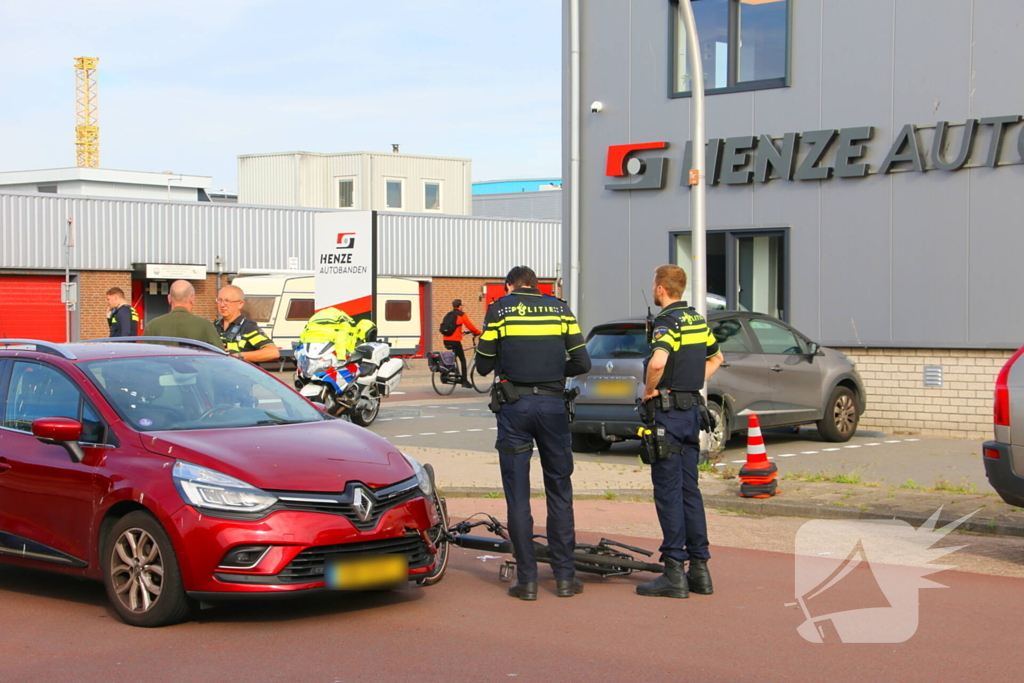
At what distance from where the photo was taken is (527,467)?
6.81 m

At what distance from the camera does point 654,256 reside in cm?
1747

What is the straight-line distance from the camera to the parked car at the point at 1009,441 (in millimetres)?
7562

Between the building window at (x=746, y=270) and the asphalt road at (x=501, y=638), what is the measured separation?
978 cm

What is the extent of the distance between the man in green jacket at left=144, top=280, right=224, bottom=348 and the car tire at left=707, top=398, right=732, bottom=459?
18.0 feet

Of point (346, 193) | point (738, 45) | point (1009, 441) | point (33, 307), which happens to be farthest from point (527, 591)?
point (346, 193)

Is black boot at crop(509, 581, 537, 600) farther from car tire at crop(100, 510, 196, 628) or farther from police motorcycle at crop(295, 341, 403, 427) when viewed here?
police motorcycle at crop(295, 341, 403, 427)

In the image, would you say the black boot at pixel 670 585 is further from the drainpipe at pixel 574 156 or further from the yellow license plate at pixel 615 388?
the drainpipe at pixel 574 156

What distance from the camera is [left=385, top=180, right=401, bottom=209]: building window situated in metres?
53.5

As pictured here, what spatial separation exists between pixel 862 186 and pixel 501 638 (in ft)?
37.7

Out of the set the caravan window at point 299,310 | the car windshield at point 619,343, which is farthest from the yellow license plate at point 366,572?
the caravan window at point 299,310

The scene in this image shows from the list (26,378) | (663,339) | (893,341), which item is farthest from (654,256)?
(26,378)

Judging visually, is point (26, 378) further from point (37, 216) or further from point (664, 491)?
point (37, 216)

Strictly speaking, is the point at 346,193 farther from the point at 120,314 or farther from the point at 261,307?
the point at 120,314

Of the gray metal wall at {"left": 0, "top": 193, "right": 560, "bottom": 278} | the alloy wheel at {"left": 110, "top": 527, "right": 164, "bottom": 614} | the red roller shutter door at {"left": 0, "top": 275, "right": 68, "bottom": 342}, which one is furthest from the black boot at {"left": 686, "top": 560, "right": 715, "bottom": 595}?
the gray metal wall at {"left": 0, "top": 193, "right": 560, "bottom": 278}
